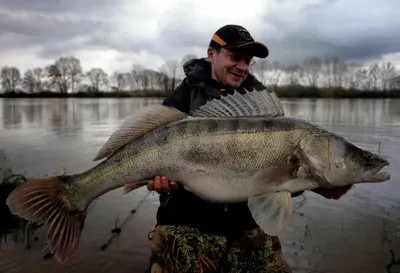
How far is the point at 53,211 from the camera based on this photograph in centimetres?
336

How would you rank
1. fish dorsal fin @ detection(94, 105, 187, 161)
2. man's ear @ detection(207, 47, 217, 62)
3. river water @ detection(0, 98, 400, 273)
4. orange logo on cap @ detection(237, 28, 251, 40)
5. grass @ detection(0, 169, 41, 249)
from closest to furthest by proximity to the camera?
1. fish dorsal fin @ detection(94, 105, 187, 161)
2. orange logo on cap @ detection(237, 28, 251, 40)
3. man's ear @ detection(207, 47, 217, 62)
4. river water @ detection(0, 98, 400, 273)
5. grass @ detection(0, 169, 41, 249)

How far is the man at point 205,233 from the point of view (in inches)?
141

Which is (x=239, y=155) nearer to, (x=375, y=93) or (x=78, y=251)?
(x=78, y=251)

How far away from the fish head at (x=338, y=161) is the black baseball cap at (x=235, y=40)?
1.39m

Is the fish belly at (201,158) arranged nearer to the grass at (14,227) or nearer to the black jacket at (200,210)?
the black jacket at (200,210)

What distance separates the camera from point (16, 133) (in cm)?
1952

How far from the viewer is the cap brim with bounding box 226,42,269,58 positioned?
394 centimetres

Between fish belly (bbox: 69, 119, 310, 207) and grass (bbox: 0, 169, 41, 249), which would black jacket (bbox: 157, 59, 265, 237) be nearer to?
fish belly (bbox: 69, 119, 310, 207)

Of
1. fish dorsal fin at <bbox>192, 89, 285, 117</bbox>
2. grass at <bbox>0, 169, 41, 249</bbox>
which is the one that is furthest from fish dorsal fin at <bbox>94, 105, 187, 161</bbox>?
grass at <bbox>0, 169, 41, 249</bbox>

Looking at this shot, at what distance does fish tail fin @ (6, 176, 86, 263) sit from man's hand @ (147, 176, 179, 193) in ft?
2.27

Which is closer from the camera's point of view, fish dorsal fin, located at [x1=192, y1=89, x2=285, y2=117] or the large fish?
the large fish

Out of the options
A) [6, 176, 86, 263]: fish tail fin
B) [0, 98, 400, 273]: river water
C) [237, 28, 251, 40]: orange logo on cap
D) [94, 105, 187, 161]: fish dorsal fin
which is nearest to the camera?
[6, 176, 86, 263]: fish tail fin

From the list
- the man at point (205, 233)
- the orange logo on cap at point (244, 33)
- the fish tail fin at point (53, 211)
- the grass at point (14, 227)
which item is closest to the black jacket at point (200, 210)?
the man at point (205, 233)

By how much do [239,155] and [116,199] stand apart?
583 centimetres
